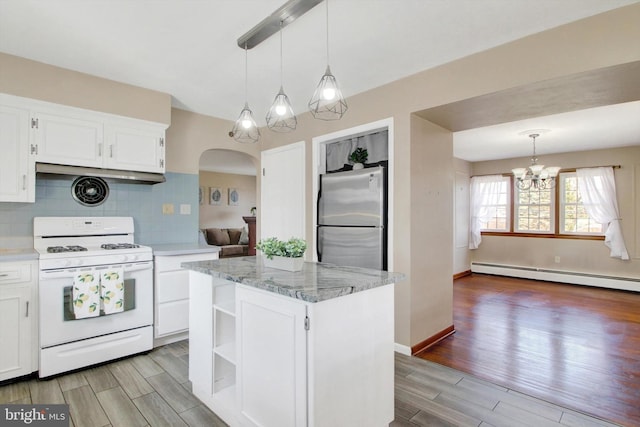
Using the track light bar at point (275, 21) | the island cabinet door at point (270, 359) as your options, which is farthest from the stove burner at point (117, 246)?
the track light bar at point (275, 21)

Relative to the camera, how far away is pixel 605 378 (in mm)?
2539

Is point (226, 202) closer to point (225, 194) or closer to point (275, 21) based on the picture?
point (225, 194)

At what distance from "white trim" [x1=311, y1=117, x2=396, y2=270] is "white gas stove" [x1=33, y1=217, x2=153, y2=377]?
1.79m

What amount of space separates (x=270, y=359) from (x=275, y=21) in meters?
1.96

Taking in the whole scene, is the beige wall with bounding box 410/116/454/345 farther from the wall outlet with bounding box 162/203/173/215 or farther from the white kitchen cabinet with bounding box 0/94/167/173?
the wall outlet with bounding box 162/203/173/215

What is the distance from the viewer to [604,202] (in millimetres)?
5629

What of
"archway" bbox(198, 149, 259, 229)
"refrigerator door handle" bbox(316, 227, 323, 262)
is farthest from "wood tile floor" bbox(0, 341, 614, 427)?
"archway" bbox(198, 149, 259, 229)

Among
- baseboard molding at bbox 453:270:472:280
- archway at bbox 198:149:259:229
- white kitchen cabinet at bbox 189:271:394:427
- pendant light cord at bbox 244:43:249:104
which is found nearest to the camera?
white kitchen cabinet at bbox 189:271:394:427

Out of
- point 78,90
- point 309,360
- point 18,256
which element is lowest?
point 309,360

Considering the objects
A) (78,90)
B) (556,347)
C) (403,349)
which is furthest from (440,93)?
(78,90)

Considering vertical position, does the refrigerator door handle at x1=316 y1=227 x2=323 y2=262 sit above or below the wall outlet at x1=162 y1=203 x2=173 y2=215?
below

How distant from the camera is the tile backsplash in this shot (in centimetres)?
276

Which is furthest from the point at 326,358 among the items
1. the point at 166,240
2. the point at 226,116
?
the point at 226,116

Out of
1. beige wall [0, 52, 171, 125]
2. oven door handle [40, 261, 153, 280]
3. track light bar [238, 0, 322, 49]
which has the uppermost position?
track light bar [238, 0, 322, 49]
